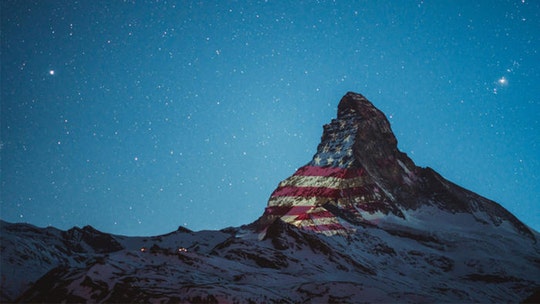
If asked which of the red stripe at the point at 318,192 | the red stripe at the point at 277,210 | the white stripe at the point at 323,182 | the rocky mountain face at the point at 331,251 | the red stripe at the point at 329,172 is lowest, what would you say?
the rocky mountain face at the point at 331,251

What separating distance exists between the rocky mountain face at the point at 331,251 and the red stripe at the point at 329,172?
656mm

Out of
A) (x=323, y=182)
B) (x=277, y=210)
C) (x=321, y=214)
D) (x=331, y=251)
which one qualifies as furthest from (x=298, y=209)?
(x=331, y=251)

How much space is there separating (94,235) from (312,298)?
12225 cm

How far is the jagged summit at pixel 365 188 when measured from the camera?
148 meters

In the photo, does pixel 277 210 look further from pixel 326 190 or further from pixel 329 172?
pixel 329 172

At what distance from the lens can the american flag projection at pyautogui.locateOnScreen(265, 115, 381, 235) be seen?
12362cm

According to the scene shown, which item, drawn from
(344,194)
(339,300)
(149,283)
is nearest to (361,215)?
(344,194)

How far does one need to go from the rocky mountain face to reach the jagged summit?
0.73 m

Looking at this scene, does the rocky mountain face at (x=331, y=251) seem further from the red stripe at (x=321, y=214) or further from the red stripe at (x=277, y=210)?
the red stripe at (x=277, y=210)

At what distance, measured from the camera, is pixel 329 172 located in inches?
6880

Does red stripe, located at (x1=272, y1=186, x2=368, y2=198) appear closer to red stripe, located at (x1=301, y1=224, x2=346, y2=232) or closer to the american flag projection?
the american flag projection

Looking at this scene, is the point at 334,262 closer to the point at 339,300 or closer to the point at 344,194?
the point at 339,300

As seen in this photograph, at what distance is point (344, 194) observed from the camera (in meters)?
152

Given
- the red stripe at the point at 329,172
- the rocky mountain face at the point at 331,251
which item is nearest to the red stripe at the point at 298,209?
the rocky mountain face at the point at 331,251
